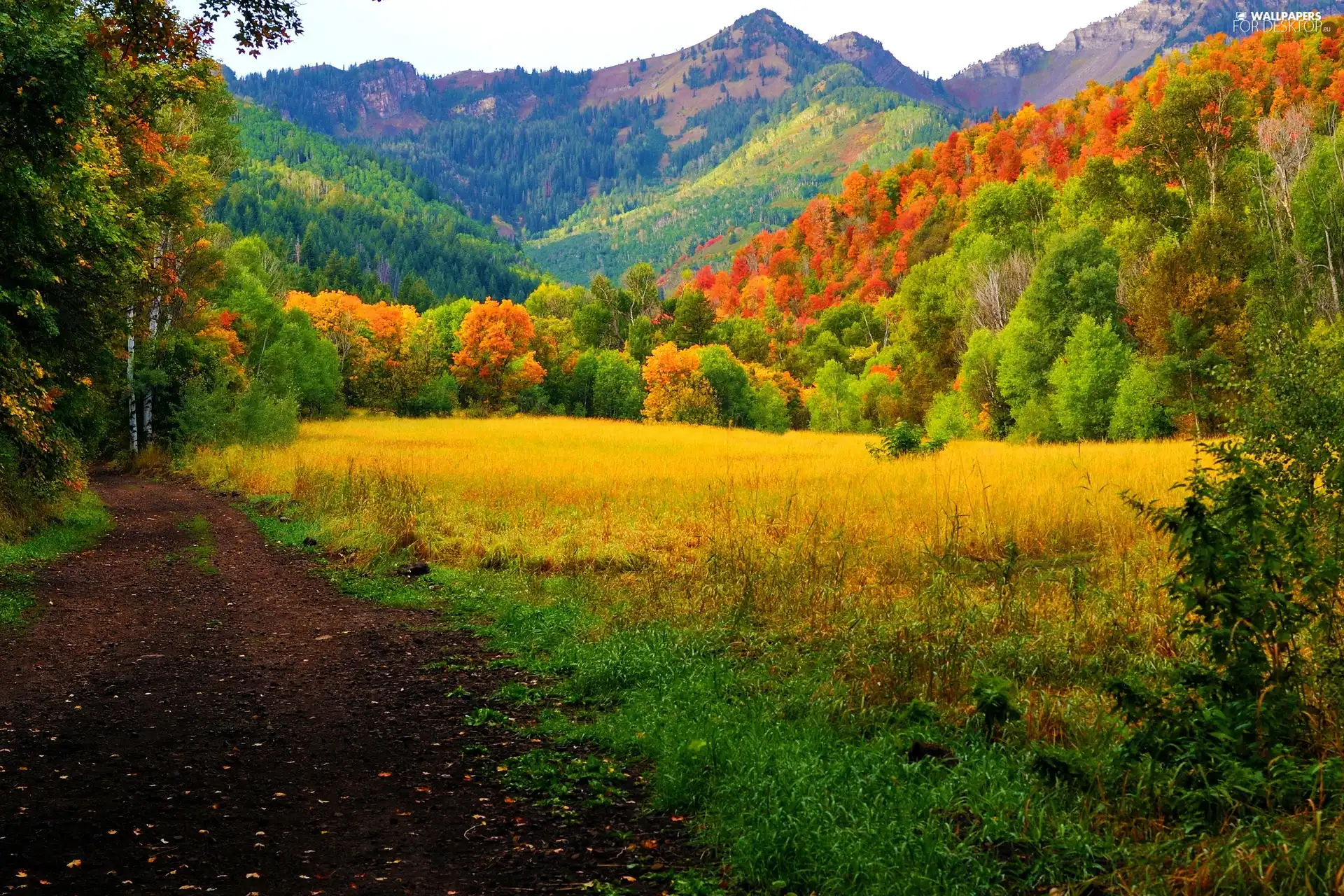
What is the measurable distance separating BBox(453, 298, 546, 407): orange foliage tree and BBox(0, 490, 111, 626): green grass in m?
51.7

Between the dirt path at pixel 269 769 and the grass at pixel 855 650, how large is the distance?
0.64 metres

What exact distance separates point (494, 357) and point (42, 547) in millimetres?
58546

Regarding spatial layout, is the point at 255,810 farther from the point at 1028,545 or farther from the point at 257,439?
the point at 257,439

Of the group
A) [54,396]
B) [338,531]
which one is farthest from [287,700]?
[54,396]

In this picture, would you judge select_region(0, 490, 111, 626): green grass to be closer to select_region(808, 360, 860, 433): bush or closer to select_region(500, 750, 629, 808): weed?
select_region(500, 750, 629, 808): weed

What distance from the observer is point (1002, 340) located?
47.2m

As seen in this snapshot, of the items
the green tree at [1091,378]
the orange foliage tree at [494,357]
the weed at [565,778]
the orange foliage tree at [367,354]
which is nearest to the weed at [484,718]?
the weed at [565,778]

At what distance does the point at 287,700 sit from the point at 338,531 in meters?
8.83

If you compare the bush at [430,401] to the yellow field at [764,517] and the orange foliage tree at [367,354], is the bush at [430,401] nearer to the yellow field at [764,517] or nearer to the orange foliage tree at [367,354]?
the orange foliage tree at [367,354]

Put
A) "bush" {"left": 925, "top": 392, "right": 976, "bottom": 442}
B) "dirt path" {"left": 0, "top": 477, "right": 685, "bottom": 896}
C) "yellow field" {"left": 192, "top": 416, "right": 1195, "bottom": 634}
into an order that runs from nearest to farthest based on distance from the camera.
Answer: "dirt path" {"left": 0, "top": 477, "right": 685, "bottom": 896}
"yellow field" {"left": 192, "top": 416, "right": 1195, "bottom": 634}
"bush" {"left": 925, "top": 392, "right": 976, "bottom": 442}

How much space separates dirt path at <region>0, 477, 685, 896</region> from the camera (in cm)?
434

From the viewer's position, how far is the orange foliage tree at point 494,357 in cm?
7175

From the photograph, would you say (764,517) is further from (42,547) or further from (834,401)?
(834,401)

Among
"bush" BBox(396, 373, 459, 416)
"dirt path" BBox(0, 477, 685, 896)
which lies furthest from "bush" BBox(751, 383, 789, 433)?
"dirt path" BBox(0, 477, 685, 896)
